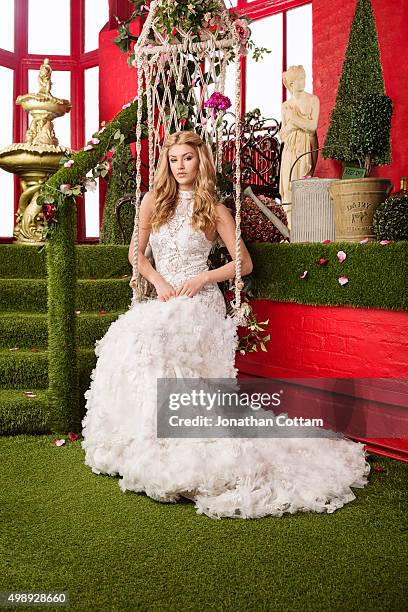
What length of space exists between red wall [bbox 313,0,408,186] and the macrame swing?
117 inches

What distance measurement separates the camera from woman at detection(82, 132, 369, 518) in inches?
102

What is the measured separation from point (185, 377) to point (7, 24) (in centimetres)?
752

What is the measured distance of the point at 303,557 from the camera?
2.16 meters

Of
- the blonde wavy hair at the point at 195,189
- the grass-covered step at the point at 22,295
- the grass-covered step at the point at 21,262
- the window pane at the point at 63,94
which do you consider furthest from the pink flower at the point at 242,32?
the window pane at the point at 63,94

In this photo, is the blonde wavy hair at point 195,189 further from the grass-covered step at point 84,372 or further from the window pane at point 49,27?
the window pane at point 49,27

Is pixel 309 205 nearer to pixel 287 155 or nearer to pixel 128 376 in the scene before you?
pixel 128 376

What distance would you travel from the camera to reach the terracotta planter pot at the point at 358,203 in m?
3.45

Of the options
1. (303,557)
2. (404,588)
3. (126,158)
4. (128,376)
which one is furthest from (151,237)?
(126,158)

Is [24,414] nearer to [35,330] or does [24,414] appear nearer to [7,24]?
[35,330]

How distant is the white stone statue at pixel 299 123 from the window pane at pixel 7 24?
4670mm

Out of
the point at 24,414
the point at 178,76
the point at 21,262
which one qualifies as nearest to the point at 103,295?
the point at 21,262

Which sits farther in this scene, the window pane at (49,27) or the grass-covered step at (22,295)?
the window pane at (49,27)

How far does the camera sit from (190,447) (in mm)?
2684

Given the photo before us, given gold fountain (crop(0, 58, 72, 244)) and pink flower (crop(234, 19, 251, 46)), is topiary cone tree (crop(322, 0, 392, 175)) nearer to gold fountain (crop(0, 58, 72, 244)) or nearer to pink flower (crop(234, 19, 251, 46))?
gold fountain (crop(0, 58, 72, 244))
